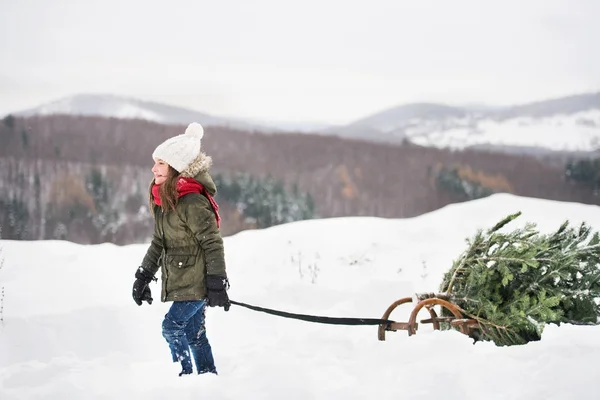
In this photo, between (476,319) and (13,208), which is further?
(13,208)

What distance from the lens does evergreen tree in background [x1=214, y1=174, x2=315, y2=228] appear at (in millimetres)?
15391

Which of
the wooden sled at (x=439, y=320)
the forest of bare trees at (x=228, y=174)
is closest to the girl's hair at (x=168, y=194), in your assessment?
the wooden sled at (x=439, y=320)

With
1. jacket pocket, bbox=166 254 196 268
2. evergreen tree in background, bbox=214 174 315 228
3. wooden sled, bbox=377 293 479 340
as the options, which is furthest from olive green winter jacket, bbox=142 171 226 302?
evergreen tree in background, bbox=214 174 315 228

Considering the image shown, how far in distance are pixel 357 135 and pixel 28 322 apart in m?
13.4

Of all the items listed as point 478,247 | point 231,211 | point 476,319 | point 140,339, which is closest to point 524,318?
point 476,319

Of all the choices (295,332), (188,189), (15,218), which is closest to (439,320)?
(295,332)

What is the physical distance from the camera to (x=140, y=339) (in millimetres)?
5910

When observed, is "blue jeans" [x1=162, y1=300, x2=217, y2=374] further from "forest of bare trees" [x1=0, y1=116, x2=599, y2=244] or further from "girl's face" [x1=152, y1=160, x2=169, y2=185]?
"forest of bare trees" [x1=0, y1=116, x2=599, y2=244]

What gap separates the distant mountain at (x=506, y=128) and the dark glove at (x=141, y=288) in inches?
553

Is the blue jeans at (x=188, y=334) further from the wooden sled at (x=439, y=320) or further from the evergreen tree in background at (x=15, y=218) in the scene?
the evergreen tree in background at (x=15, y=218)

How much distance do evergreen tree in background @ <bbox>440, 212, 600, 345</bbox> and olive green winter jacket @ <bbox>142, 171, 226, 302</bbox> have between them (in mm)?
1669

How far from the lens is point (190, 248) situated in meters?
3.80

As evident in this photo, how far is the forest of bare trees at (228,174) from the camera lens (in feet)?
47.4

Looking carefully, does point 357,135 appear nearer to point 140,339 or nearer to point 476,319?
point 140,339
